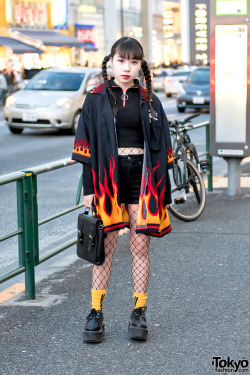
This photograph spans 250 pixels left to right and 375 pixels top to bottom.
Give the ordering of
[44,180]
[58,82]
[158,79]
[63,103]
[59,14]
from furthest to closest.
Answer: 1. [59,14]
2. [158,79]
3. [58,82]
4. [63,103]
5. [44,180]

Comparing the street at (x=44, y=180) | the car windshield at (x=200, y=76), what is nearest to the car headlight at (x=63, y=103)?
the street at (x=44, y=180)

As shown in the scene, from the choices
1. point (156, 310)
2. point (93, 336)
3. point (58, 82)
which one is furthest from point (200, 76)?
point (93, 336)

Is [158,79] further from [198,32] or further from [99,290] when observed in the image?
[198,32]

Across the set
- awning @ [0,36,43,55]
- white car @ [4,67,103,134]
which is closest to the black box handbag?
white car @ [4,67,103,134]

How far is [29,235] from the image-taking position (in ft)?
17.4

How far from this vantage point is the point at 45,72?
2075 cm

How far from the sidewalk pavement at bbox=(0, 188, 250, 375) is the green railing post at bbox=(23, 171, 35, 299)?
0.40 feet

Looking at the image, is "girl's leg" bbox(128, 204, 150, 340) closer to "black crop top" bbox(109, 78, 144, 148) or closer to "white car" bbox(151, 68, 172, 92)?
"black crop top" bbox(109, 78, 144, 148)

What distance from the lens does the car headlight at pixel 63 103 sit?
18969 mm

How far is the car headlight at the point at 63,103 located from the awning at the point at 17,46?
27572 mm

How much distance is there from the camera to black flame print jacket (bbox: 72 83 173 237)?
433 cm

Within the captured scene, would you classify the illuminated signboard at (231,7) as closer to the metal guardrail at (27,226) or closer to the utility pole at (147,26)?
the metal guardrail at (27,226)

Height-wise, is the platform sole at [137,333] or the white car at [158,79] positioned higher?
the platform sole at [137,333]

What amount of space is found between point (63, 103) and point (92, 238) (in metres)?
14.8
